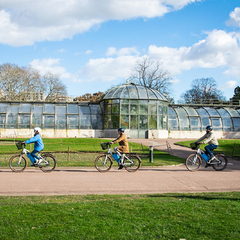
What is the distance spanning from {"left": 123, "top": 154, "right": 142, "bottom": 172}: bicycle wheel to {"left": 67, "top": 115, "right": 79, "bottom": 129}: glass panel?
24.8 meters

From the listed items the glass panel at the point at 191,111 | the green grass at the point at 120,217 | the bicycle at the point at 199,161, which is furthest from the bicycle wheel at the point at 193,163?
the glass panel at the point at 191,111

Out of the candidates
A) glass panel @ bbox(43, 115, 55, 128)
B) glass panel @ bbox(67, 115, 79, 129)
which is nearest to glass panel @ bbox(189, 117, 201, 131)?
glass panel @ bbox(67, 115, 79, 129)

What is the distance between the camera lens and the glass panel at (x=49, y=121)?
34853 mm

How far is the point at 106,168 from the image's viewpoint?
444 inches

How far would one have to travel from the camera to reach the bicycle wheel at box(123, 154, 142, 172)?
445 inches

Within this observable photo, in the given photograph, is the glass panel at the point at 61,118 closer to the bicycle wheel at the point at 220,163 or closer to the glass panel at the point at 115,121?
the glass panel at the point at 115,121

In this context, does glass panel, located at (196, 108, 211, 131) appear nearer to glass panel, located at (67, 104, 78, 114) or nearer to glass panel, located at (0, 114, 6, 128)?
glass panel, located at (67, 104, 78, 114)

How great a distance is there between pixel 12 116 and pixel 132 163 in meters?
27.3

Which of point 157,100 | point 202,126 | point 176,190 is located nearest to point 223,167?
point 176,190

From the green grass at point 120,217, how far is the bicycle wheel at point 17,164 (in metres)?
4.89

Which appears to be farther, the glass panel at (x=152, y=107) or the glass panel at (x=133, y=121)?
the glass panel at (x=152, y=107)

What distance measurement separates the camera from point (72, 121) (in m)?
35.5

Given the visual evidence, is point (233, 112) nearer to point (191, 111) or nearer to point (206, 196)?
point (191, 111)

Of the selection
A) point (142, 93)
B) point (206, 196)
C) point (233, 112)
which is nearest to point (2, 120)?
point (142, 93)
